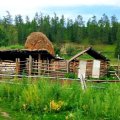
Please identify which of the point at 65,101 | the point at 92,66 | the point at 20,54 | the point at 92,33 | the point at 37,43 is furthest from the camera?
the point at 92,33

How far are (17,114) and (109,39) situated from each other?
112m

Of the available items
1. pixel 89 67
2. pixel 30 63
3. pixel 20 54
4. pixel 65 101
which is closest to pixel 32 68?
pixel 30 63

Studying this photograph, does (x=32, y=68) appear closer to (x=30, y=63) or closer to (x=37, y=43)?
(x=30, y=63)

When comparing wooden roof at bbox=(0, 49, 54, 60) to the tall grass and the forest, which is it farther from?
the forest

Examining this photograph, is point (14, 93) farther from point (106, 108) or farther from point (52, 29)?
point (52, 29)

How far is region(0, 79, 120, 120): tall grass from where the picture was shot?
12.6 meters

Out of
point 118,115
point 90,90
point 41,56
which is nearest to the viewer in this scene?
point 118,115

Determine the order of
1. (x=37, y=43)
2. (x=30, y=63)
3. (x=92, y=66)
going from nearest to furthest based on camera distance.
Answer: (x=30, y=63) < (x=92, y=66) < (x=37, y=43)

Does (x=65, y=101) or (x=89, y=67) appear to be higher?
(x=65, y=101)

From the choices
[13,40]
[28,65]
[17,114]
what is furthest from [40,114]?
[13,40]

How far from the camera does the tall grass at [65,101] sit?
12594mm

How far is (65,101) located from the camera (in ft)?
46.0

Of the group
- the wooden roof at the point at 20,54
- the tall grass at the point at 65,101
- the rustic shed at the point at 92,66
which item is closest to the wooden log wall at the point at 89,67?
the rustic shed at the point at 92,66

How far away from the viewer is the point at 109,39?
406 ft
